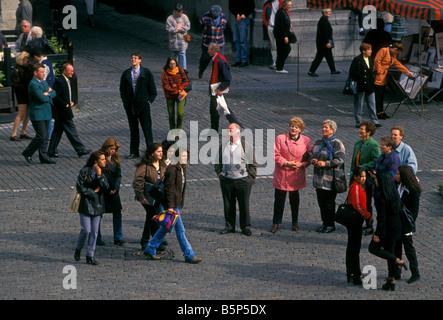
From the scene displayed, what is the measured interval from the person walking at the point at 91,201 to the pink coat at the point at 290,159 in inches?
102

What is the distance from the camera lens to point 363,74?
720 inches

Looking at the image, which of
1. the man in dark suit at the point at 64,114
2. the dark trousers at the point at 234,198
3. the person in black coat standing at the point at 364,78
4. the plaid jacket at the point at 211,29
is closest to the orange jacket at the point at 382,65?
the person in black coat standing at the point at 364,78

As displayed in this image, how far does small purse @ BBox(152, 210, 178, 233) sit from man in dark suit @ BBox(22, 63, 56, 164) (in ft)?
17.8

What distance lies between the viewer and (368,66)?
60.2 feet

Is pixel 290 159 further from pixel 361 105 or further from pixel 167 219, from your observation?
pixel 361 105

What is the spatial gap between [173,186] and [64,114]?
5628 mm

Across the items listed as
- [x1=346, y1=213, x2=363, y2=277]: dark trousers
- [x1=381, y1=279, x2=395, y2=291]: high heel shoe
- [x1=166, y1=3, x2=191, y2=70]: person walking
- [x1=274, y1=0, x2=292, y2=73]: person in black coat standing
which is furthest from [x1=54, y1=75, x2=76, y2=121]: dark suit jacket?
[x1=274, y1=0, x2=292, y2=73]: person in black coat standing

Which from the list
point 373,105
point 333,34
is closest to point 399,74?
point 373,105

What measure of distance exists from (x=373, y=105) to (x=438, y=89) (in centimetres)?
330

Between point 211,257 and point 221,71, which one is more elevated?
point 221,71

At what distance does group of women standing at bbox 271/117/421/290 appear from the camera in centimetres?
1031

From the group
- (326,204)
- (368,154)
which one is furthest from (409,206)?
(326,204)

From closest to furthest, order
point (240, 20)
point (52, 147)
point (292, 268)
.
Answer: point (292, 268)
point (52, 147)
point (240, 20)

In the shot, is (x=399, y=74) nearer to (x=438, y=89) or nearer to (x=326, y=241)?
(x=438, y=89)
